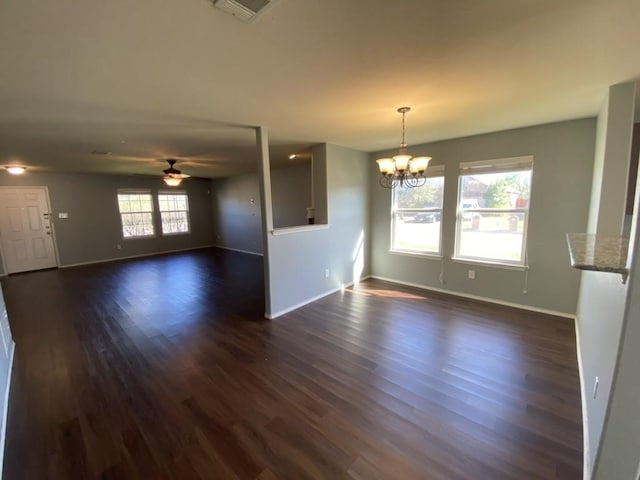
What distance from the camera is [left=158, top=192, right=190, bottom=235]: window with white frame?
8445mm

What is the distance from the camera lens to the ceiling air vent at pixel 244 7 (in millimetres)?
1237

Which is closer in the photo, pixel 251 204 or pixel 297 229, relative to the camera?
pixel 297 229

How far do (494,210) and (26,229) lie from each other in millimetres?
10027

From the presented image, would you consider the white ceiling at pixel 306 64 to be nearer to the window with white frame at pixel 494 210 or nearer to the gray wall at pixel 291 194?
the window with white frame at pixel 494 210

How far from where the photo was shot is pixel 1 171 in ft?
19.6

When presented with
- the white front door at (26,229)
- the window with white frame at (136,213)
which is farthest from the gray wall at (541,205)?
the white front door at (26,229)

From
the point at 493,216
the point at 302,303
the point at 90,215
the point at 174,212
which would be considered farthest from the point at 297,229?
the point at 90,215

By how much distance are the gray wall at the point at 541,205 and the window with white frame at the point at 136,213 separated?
807 cm

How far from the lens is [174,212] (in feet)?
28.5

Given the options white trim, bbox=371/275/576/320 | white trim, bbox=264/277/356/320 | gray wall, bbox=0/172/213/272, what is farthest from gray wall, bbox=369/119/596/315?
gray wall, bbox=0/172/213/272

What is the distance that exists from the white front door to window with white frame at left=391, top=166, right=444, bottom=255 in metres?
8.43

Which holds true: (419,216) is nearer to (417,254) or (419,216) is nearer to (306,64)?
(417,254)

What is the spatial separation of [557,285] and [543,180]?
1.41 m

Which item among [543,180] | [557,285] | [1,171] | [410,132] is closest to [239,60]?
[410,132]
